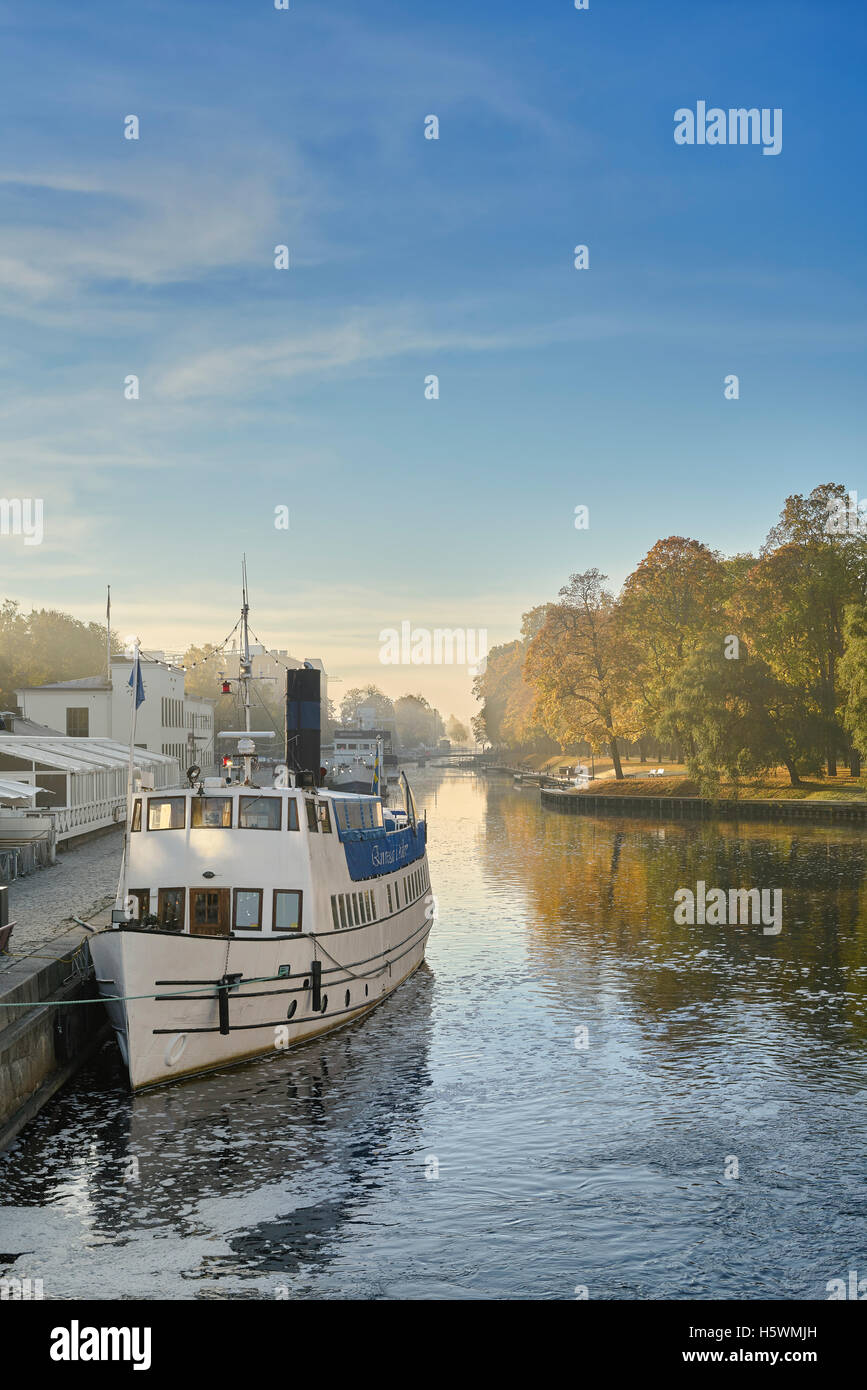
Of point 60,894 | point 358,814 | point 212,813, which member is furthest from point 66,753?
point 212,813

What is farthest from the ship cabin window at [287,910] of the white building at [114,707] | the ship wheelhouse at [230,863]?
the white building at [114,707]

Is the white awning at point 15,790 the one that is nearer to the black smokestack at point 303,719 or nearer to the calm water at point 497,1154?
the black smokestack at point 303,719

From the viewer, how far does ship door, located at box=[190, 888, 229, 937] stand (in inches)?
1161

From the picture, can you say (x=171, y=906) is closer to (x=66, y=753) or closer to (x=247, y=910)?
(x=247, y=910)

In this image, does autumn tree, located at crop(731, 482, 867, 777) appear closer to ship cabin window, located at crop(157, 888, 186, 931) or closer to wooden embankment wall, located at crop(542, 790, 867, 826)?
wooden embankment wall, located at crop(542, 790, 867, 826)

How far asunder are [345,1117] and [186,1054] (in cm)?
391

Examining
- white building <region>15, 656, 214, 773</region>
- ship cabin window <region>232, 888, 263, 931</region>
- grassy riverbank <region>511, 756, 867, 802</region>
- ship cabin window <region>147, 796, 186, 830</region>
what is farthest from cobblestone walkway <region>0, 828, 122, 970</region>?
grassy riverbank <region>511, 756, 867, 802</region>

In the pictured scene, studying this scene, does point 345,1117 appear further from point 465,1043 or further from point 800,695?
point 800,695

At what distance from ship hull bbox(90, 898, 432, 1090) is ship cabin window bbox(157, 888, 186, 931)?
2.26 meters

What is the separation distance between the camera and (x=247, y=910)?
97.2 feet

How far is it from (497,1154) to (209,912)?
9792mm

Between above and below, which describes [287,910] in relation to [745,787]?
above

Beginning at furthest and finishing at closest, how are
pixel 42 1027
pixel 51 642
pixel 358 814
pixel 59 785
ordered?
pixel 51 642 < pixel 59 785 < pixel 358 814 < pixel 42 1027
